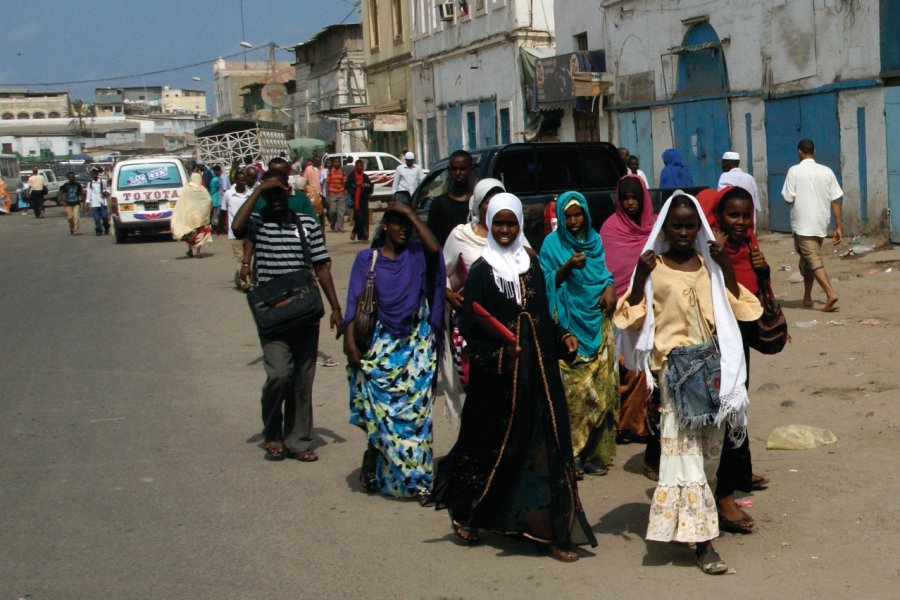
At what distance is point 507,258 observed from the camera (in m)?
5.42

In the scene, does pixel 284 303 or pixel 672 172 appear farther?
pixel 672 172

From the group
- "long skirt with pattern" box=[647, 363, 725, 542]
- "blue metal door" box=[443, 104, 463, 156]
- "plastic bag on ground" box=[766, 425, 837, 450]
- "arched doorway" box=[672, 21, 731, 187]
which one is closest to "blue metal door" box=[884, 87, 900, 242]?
"arched doorway" box=[672, 21, 731, 187]

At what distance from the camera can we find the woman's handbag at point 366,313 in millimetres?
6215

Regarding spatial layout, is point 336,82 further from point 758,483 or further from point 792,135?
point 758,483

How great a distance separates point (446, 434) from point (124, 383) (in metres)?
3.56

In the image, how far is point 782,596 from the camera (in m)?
4.63

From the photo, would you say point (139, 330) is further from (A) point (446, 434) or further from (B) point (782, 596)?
(B) point (782, 596)

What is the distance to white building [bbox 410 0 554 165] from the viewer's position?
3027 centimetres

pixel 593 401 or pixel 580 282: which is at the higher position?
pixel 580 282

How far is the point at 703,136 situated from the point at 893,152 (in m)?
5.28

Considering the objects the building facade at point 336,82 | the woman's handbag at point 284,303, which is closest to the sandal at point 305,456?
the woman's handbag at point 284,303

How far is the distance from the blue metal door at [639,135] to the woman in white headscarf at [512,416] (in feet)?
59.4

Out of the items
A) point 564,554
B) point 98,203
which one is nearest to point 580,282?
point 564,554

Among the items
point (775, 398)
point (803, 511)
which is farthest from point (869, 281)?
point (803, 511)
